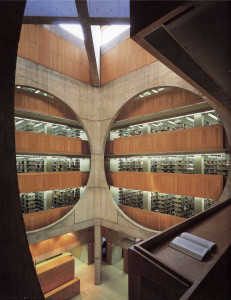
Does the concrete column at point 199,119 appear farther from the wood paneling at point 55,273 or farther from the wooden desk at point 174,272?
the wood paneling at point 55,273

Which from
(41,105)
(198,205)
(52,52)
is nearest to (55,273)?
(198,205)

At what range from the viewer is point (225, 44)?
7.72ft

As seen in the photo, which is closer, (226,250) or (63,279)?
(226,250)

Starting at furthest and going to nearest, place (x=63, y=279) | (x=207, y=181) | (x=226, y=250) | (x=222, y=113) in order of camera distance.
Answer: (x=63, y=279), (x=207, y=181), (x=222, y=113), (x=226, y=250)

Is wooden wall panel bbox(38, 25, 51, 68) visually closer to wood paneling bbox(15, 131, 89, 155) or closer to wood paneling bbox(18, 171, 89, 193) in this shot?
wood paneling bbox(15, 131, 89, 155)

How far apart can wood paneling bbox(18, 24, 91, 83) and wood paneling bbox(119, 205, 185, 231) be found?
8.16 meters

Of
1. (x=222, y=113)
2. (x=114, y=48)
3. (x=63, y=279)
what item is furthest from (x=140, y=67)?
(x=63, y=279)

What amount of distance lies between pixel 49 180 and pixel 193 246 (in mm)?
8395

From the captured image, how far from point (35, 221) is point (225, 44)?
1002 centimetres

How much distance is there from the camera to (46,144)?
10016 millimetres

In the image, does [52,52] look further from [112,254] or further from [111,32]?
[112,254]

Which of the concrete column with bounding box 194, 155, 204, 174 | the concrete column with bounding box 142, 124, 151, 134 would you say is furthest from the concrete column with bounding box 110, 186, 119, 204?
the concrete column with bounding box 194, 155, 204, 174

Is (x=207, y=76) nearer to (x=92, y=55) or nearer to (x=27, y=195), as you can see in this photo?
(x=92, y=55)

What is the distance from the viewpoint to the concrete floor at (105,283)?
9614 mm
